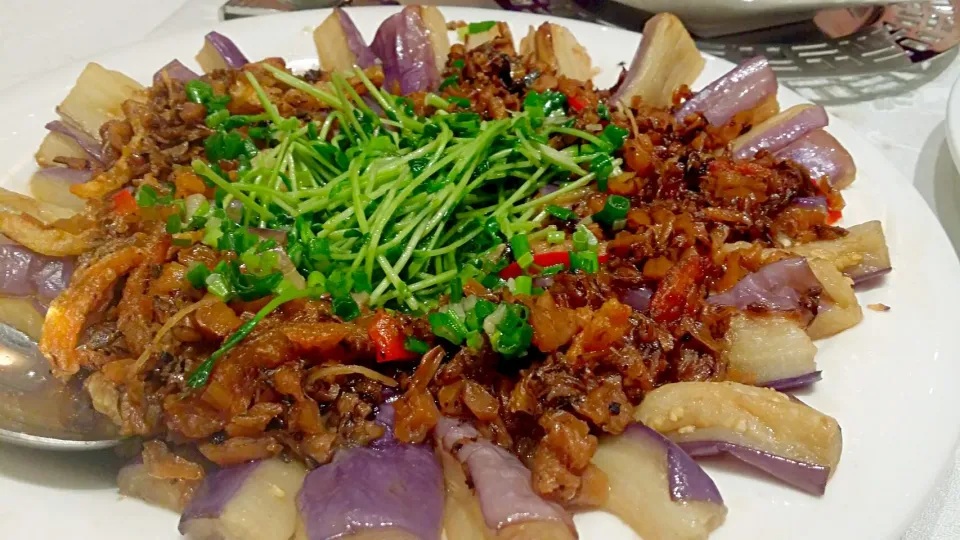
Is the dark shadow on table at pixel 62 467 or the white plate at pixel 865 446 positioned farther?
the dark shadow on table at pixel 62 467

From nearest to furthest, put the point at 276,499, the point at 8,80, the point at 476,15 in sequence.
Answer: the point at 276,499 < the point at 476,15 < the point at 8,80

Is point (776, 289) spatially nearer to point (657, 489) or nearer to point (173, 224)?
point (657, 489)

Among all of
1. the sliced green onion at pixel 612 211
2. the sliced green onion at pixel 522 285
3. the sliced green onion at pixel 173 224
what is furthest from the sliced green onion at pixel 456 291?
the sliced green onion at pixel 173 224

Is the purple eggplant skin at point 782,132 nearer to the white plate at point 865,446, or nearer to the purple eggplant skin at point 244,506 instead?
the white plate at point 865,446

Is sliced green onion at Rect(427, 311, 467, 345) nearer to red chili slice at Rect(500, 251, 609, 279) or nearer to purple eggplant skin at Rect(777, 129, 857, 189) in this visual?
red chili slice at Rect(500, 251, 609, 279)

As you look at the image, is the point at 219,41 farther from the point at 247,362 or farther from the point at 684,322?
the point at 684,322

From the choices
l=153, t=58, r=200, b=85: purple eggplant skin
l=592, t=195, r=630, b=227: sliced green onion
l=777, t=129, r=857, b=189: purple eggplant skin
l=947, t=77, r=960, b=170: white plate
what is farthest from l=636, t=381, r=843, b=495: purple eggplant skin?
l=153, t=58, r=200, b=85: purple eggplant skin

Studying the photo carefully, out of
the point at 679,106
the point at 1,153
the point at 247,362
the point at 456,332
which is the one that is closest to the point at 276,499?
the point at 247,362
